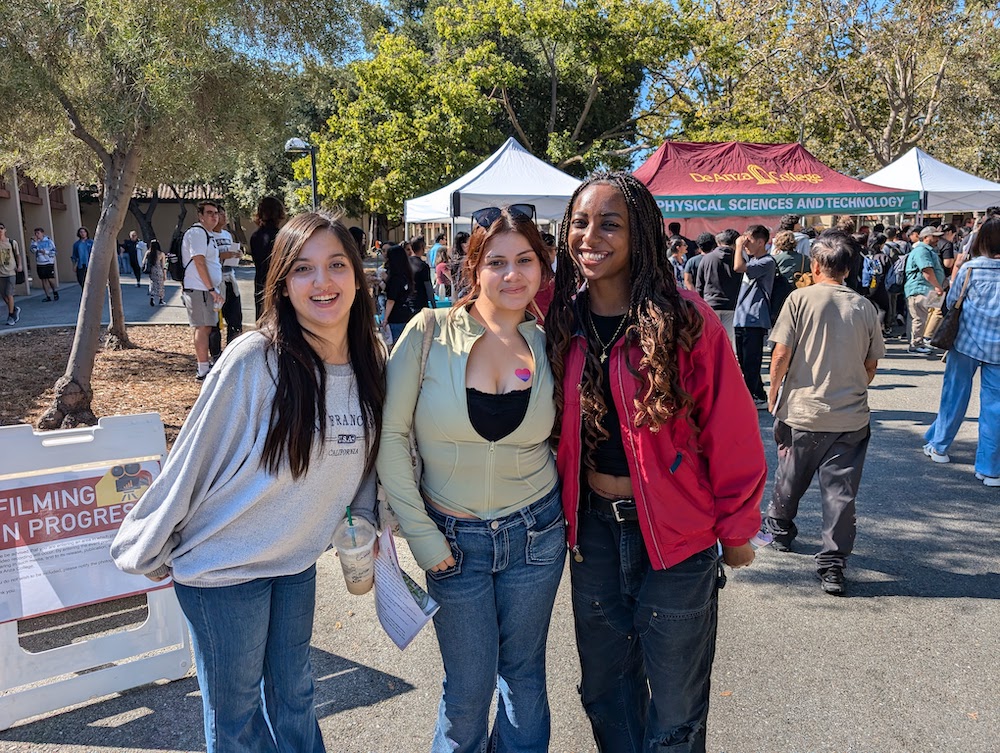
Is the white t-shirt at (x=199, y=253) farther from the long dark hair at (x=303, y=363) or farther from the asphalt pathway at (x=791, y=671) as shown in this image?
the long dark hair at (x=303, y=363)

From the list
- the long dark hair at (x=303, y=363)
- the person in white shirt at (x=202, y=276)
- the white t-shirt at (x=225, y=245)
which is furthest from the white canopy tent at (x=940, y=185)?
the long dark hair at (x=303, y=363)

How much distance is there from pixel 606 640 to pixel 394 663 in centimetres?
135

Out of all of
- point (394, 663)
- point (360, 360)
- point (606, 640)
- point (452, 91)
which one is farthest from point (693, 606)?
point (452, 91)

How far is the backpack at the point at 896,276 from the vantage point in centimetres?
1291

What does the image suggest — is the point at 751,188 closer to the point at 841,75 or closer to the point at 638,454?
the point at 638,454

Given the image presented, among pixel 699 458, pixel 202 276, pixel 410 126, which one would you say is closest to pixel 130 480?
pixel 699 458

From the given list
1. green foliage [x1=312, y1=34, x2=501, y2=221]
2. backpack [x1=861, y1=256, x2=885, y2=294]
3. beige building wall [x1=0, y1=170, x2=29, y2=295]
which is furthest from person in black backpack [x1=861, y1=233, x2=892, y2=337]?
beige building wall [x1=0, y1=170, x2=29, y2=295]

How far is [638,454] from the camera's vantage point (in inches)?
82.2

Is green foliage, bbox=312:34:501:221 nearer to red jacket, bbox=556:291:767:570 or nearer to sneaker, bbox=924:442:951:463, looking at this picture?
sneaker, bbox=924:442:951:463

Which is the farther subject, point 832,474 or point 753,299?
point 753,299

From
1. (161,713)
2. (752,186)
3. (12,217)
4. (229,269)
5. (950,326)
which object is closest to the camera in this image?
(161,713)

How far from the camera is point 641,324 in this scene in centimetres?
208

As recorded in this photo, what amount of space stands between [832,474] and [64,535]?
3.71 m

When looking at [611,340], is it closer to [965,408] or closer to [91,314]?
[965,408]
